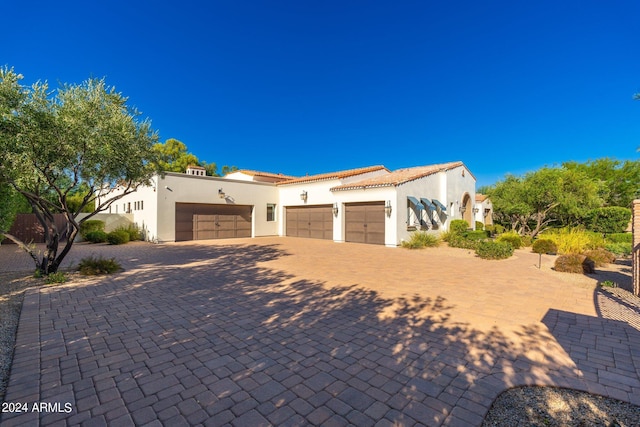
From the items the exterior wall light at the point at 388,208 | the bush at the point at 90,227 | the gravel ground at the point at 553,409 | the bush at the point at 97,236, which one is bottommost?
the gravel ground at the point at 553,409

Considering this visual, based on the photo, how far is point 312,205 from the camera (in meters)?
21.1

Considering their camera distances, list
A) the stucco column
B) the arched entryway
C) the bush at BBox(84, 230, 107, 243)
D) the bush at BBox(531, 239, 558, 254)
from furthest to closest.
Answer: the arched entryway
the bush at BBox(84, 230, 107, 243)
the bush at BBox(531, 239, 558, 254)
the stucco column

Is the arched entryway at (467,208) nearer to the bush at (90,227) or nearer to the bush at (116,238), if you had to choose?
the bush at (116,238)

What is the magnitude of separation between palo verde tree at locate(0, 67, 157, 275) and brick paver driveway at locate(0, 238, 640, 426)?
2.66m

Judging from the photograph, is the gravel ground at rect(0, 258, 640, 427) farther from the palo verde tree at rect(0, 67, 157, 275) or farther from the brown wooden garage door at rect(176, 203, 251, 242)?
the brown wooden garage door at rect(176, 203, 251, 242)

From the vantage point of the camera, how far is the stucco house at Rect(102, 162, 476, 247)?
56.1ft

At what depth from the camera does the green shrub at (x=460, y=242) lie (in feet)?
48.6

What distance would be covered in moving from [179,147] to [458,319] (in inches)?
1454

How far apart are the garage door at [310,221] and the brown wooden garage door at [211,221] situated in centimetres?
341

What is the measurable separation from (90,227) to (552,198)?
98.9 feet

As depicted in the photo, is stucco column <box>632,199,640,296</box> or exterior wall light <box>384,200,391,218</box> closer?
stucco column <box>632,199,640,296</box>

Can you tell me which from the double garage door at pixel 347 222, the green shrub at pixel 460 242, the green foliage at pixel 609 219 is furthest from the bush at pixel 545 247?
the green foliage at pixel 609 219

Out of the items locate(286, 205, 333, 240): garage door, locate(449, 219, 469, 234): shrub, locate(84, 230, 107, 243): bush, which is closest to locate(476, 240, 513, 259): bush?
locate(449, 219, 469, 234): shrub

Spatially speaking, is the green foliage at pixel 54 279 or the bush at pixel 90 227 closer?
the green foliage at pixel 54 279
